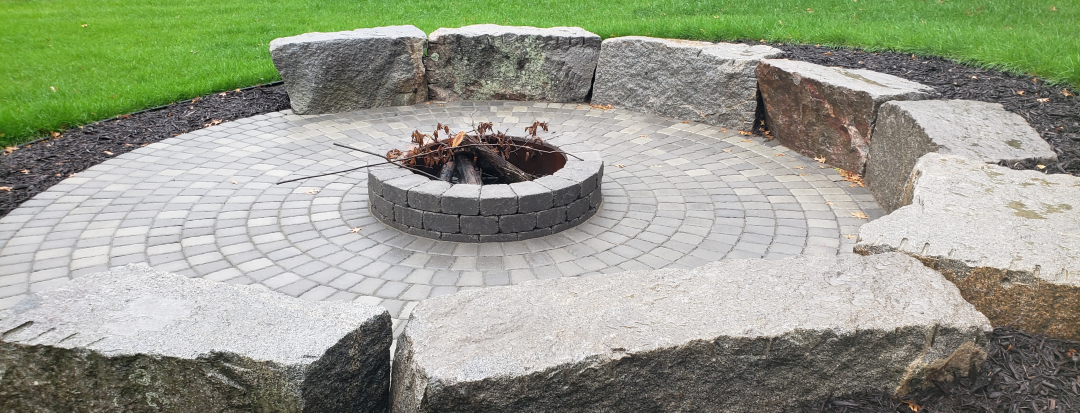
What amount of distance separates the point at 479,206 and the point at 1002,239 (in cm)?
313

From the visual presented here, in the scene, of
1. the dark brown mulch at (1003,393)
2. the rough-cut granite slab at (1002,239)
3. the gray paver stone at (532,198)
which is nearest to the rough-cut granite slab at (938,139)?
the rough-cut granite slab at (1002,239)

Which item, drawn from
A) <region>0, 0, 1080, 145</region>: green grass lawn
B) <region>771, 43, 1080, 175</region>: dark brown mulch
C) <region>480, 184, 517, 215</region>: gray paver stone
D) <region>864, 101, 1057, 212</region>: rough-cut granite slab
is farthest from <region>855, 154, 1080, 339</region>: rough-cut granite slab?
<region>0, 0, 1080, 145</region>: green grass lawn

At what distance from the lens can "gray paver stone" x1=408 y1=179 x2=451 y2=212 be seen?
16.5ft

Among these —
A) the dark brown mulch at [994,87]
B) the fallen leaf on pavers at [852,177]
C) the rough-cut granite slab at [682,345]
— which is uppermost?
the dark brown mulch at [994,87]

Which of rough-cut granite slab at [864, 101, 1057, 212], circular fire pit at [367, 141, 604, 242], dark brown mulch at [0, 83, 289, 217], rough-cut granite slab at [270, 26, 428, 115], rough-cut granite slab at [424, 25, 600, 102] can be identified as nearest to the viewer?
rough-cut granite slab at [864, 101, 1057, 212]

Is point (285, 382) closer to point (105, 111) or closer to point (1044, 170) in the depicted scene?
point (1044, 170)

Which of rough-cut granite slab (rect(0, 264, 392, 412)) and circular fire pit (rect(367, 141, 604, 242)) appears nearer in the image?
rough-cut granite slab (rect(0, 264, 392, 412))

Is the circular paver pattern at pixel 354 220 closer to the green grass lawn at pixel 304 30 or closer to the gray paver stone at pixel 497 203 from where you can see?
the gray paver stone at pixel 497 203

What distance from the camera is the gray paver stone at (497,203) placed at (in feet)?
16.3

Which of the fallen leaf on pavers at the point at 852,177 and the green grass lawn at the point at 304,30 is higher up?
the green grass lawn at the point at 304,30

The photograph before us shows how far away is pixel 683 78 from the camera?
315 inches

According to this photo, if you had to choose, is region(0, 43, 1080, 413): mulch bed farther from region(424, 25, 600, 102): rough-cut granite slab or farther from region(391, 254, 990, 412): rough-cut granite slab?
region(424, 25, 600, 102): rough-cut granite slab

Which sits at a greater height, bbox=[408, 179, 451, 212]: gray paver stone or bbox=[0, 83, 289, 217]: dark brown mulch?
bbox=[408, 179, 451, 212]: gray paver stone

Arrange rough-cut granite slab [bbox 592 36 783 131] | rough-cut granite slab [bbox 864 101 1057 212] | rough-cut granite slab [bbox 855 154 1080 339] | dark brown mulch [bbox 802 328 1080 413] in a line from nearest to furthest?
dark brown mulch [bbox 802 328 1080 413] → rough-cut granite slab [bbox 855 154 1080 339] → rough-cut granite slab [bbox 864 101 1057 212] → rough-cut granite slab [bbox 592 36 783 131]
